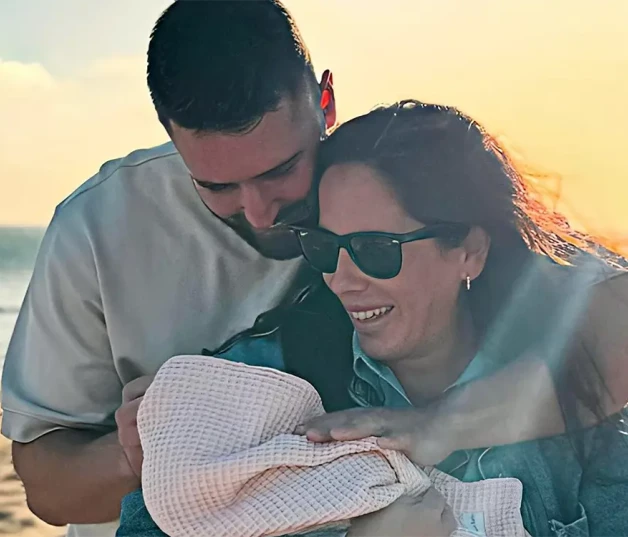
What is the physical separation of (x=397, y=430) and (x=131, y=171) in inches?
27.5

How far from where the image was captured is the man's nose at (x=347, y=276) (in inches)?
52.0

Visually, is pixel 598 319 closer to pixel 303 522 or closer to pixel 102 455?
pixel 303 522

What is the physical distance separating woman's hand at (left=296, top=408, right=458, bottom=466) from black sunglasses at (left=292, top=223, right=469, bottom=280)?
22 centimetres

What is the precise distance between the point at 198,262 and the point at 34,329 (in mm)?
323

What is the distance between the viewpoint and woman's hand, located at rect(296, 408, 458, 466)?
3.82 ft

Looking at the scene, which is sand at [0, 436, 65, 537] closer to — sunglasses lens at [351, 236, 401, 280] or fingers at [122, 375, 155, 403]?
fingers at [122, 375, 155, 403]

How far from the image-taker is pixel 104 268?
1492mm

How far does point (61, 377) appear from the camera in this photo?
4.99ft

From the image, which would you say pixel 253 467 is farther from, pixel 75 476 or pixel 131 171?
pixel 131 171

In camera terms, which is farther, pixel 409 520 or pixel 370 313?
pixel 370 313

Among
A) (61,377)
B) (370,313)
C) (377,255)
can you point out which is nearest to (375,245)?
(377,255)

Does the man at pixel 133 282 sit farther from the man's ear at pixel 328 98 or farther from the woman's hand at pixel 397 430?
the woman's hand at pixel 397 430

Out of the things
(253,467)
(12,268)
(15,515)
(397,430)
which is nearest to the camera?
(253,467)

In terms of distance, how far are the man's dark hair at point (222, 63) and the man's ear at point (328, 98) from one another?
52mm
